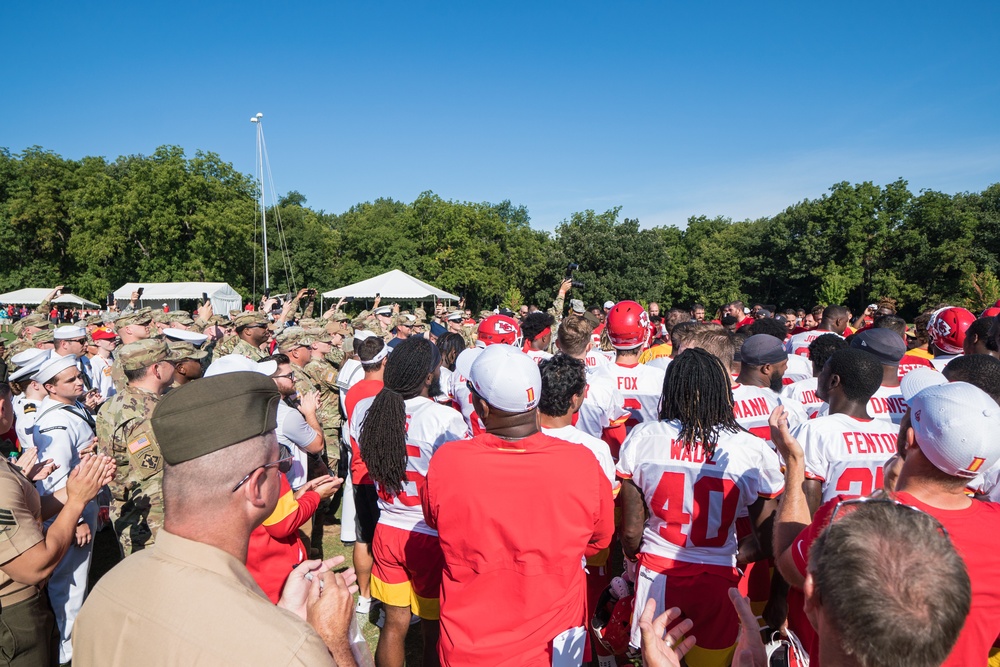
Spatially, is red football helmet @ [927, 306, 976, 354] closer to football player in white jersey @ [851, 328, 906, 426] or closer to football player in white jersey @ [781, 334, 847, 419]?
football player in white jersey @ [781, 334, 847, 419]

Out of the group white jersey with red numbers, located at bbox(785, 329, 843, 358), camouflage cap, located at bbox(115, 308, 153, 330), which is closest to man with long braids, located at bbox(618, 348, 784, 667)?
white jersey with red numbers, located at bbox(785, 329, 843, 358)

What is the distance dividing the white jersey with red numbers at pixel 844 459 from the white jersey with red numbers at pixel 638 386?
1.79 meters

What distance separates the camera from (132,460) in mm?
4254

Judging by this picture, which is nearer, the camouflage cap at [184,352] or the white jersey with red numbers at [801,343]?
the camouflage cap at [184,352]

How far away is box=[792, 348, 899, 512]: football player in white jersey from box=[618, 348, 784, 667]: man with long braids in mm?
251

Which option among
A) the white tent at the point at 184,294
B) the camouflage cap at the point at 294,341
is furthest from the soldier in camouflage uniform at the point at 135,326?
the white tent at the point at 184,294

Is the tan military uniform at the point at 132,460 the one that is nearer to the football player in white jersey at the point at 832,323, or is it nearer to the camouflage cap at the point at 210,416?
the camouflage cap at the point at 210,416

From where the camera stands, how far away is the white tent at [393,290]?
85.6 ft

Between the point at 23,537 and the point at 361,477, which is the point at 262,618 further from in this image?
the point at 361,477

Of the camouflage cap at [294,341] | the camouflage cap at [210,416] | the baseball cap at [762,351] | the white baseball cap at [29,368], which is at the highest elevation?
the camouflage cap at [210,416]

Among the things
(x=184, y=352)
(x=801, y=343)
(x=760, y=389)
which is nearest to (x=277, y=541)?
(x=184, y=352)

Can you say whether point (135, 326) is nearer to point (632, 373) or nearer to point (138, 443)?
point (138, 443)

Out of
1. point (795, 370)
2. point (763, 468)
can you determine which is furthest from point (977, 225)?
point (763, 468)

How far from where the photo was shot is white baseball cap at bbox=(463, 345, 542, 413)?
2.61 metres
